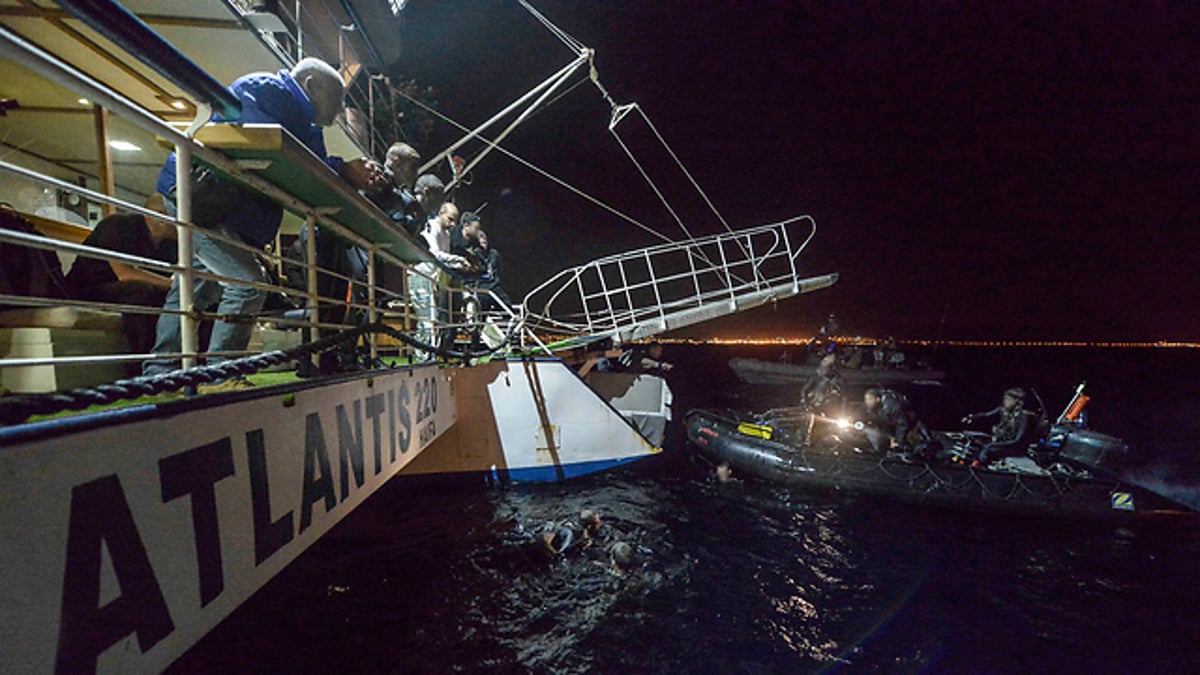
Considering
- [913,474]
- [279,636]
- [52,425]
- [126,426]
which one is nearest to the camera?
[52,425]

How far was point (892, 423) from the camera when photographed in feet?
31.9

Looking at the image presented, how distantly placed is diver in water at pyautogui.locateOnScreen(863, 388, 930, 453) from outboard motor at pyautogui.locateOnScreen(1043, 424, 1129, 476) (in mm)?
2184

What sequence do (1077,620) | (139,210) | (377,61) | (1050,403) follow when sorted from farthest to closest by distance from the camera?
1. (1050,403)
2. (377,61)
3. (1077,620)
4. (139,210)

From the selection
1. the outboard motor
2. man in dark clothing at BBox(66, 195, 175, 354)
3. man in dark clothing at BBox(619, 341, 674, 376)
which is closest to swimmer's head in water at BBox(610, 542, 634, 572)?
man in dark clothing at BBox(66, 195, 175, 354)

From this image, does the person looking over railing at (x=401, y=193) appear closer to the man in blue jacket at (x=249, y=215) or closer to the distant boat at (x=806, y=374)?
the man in blue jacket at (x=249, y=215)

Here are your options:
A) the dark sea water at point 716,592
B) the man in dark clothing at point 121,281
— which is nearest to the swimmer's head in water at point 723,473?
the dark sea water at point 716,592

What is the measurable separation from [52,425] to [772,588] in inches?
278

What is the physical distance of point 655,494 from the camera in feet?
29.9

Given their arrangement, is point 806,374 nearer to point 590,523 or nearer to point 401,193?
point 590,523

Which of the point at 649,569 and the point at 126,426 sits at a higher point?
the point at 126,426

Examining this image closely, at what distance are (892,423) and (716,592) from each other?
6420 millimetres

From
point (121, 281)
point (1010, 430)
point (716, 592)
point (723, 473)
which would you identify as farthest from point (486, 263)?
point (1010, 430)

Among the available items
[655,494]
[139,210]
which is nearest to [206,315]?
[139,210]

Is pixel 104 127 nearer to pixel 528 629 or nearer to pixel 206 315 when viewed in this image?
pixel 206 315
